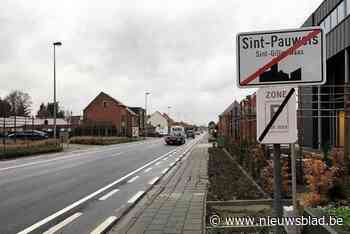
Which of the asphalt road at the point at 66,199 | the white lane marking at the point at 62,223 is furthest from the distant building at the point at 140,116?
the white lane marking at the point at 62,223

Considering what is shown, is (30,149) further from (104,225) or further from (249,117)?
(104,225)

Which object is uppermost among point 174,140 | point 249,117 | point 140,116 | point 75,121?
point 140,116

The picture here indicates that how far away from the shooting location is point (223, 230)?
606 centimetres

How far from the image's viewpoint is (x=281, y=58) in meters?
3.61

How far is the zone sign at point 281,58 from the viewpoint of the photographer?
354cm

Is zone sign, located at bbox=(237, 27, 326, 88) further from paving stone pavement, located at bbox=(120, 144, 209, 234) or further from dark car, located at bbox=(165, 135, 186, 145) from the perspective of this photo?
dark car, located at bbox=(165, 135, 186, 145)

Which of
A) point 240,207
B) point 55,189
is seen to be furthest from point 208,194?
→ point 55,189

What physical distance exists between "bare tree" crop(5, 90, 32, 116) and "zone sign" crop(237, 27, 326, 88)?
96.8 m

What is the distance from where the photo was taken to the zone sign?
139 inches

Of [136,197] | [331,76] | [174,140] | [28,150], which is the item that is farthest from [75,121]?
[136,197]

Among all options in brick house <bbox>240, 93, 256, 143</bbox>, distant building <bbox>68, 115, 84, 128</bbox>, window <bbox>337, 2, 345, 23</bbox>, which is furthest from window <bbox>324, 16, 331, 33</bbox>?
distant building <bbox>68, 115, 84, 128</bbox>

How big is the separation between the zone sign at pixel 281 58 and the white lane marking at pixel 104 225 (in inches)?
151

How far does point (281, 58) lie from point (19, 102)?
100572mm

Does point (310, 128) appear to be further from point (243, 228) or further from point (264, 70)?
point (264, 70)
